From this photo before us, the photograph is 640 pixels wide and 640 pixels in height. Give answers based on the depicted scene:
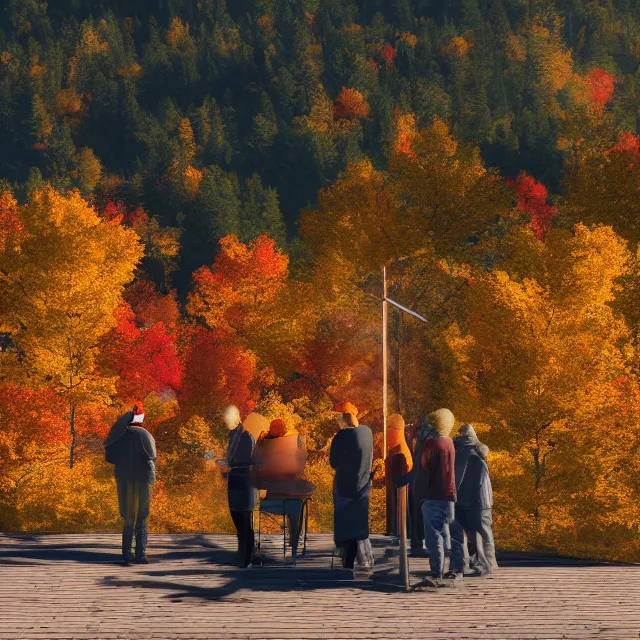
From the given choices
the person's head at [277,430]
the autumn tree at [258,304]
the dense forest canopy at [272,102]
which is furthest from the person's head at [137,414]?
the dense forest canopy at [272,102]

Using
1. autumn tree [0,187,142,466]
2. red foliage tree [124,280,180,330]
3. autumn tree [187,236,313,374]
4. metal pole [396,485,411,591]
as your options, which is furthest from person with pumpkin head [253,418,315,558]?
red foliage tree [124,280,180,330]

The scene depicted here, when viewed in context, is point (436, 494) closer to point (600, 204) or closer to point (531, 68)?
point (600, 204)

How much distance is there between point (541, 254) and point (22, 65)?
501 feet

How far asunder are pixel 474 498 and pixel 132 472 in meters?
4.10

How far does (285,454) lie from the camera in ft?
48.6

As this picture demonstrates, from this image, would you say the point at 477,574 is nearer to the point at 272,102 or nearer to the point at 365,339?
the point at 365,339

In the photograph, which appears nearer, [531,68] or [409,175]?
[409,175]

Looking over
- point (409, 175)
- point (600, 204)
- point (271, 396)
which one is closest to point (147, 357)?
point (271, 396)

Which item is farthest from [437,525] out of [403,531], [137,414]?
[137,414]

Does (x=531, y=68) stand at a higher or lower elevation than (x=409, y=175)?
higher

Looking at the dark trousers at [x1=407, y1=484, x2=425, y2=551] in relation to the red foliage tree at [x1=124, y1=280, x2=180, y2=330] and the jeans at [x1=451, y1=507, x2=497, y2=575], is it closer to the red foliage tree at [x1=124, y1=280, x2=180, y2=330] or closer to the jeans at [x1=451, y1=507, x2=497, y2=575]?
the jeans at [x1=451, y1=507, x2=497, y2=575]

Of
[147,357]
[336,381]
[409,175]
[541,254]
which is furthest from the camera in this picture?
[147,357]

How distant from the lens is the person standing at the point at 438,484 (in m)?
13.4

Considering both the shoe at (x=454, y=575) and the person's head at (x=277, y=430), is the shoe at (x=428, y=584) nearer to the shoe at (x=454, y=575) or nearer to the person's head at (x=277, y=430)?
the shoe at (x=454, y=575)
